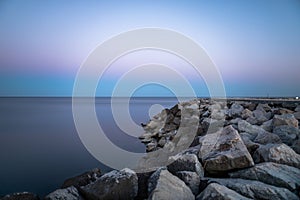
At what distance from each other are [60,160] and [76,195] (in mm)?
5710

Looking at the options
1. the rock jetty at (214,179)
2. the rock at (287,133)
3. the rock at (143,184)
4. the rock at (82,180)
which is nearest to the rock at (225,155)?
the rock jetty at (214,179)

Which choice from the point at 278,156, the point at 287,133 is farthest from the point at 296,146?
the point at 278,156

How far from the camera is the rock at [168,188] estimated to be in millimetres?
2094

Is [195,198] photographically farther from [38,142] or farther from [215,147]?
[38,142]

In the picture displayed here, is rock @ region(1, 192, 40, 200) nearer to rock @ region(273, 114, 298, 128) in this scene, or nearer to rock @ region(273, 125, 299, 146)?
rock @ region(273, 125, 299, 146)

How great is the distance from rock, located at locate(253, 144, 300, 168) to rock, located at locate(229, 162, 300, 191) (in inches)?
5.8

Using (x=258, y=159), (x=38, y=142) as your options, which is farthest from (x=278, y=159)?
(x=38, y=142)

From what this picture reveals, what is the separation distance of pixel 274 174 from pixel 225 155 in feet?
1.77

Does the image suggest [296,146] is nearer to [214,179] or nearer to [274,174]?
[274,174]

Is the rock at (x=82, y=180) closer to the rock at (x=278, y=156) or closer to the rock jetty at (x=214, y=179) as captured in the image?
the rock jetty at (x=214, y=179)

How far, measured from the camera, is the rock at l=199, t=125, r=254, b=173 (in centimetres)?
260

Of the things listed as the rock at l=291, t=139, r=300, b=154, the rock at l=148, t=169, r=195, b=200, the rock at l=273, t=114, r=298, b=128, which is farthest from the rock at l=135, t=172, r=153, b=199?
the rock at l=273, t=114, r=298, b=128

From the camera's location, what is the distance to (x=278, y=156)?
2734 millimetres

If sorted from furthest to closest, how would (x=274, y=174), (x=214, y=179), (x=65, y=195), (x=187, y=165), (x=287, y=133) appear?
1. (x=287, y=133)
2. (x=187, y=165)
3. (x=65, y=195)
4. (x=214, y=179)
5. (x=274, y=174)
